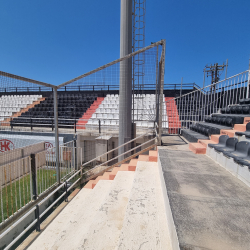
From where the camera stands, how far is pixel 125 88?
431cm

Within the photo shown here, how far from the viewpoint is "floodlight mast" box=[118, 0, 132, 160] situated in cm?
418

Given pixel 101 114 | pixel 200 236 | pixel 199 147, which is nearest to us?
pixel 200 236

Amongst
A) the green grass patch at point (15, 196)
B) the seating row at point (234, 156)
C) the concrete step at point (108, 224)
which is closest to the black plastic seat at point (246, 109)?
the seating row at point (234, 156)

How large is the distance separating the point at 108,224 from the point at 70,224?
0.98 m

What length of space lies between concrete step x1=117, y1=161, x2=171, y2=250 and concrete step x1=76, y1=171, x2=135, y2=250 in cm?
29

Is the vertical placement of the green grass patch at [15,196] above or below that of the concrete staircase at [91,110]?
below

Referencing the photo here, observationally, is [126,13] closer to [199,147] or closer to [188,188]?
[199,147]

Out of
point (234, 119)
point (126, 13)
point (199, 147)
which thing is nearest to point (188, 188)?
point (199, 147)

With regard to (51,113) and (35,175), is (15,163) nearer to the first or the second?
(35,175)

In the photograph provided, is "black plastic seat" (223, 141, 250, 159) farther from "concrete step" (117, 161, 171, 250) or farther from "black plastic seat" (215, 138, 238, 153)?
"concrete step" (117, 161, 171, 250)

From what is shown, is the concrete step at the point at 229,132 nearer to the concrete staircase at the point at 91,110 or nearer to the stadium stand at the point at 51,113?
the stadium stand at the point at 51,113

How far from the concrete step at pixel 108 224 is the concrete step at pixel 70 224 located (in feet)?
0.66

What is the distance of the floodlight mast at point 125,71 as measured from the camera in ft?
13.7

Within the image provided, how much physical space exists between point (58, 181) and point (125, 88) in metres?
3.06
